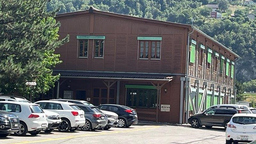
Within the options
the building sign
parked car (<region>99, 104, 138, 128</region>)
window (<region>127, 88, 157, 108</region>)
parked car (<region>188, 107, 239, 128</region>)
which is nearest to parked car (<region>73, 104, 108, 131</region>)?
parked car (<region>99, 104, 138, 128</region>)

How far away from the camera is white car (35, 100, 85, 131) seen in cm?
2841

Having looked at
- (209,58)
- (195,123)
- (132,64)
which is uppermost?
(209,58)

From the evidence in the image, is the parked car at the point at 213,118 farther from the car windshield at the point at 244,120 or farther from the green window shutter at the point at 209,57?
the green window shutter at the point at 209,57

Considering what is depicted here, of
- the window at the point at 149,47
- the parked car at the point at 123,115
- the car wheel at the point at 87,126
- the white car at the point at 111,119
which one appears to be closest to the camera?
the car wheel at the point at 87,126

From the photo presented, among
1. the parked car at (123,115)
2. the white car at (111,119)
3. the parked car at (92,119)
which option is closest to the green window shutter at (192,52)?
the parked car at (123,115)

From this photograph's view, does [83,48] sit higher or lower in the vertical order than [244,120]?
higher

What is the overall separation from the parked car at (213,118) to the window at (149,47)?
6.83m

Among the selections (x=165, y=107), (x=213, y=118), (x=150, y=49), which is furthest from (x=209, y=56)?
(x=213, y=118)

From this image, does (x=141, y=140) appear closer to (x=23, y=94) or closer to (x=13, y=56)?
(x=13, y=56)

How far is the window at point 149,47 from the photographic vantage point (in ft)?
146

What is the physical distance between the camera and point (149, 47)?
4456 centimetres

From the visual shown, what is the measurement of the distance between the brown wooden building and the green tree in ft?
24.0

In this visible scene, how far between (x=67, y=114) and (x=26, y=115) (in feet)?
13.5

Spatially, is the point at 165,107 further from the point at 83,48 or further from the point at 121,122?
the point at 121,122
